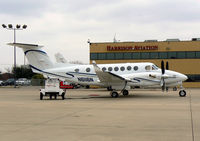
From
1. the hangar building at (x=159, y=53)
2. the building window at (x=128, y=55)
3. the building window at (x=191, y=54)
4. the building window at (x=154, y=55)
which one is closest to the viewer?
the hangar building at (x=159, y=53)

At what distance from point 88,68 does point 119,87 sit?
4.34m

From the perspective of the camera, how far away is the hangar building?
51.1 m

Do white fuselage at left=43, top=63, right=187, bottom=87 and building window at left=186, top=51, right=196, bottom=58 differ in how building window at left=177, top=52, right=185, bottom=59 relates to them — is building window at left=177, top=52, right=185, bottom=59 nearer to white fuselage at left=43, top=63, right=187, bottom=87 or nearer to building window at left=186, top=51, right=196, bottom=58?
building window at left=186, top=51, right=196, bottom=58

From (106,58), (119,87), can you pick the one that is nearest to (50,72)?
(119,87)

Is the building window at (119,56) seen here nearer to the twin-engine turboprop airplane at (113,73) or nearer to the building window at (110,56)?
the building window at (110,56)

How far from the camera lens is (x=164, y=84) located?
2555 cm

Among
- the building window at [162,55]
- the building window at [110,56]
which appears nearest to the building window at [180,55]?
the building window at [162,55]

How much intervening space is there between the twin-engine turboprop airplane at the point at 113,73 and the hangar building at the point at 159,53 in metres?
25.3

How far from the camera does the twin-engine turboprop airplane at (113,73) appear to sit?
2544 cm

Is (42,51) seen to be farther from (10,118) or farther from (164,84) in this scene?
(10,118)

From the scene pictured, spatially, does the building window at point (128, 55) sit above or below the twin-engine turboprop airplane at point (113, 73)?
above

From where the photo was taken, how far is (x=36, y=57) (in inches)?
1086

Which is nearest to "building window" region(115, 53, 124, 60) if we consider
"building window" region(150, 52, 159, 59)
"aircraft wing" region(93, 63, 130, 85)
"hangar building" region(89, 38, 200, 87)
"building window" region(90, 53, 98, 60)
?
"hangar building" region(89, 38, 200, 87)

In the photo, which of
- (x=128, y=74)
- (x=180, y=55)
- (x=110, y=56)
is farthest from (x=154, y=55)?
(x=128, y=74)
